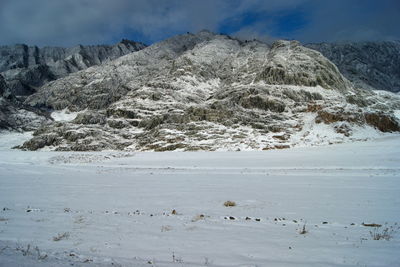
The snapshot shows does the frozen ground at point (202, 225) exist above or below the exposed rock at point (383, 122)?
below

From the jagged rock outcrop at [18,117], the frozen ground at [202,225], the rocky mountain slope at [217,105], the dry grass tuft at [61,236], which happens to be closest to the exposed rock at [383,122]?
the rocky mountain slope at [217,105]

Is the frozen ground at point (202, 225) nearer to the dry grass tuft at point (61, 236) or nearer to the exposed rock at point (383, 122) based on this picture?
the dry grass tuft at point (61, 236)

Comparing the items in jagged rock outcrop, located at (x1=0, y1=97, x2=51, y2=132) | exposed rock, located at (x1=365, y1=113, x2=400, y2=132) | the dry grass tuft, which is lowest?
the dry grass tuft

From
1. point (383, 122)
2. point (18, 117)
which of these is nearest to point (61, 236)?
point (383, 122)

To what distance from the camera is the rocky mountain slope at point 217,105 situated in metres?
79.4

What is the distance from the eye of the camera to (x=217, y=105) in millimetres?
104938

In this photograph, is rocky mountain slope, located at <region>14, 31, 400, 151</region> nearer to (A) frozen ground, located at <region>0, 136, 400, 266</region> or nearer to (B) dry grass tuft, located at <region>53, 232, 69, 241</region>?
(A) frozen ground, located at <region>0, 136, 400, 266</region>

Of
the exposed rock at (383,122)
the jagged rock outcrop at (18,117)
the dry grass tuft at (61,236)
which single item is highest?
the jagged rock outcrop at (18,117)

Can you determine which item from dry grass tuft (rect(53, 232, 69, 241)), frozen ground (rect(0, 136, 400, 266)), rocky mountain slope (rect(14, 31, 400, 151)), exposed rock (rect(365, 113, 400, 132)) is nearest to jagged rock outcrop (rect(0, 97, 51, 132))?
rocky mountain slope (rect(14, 31, 400, 151))

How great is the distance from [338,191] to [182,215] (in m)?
10.4

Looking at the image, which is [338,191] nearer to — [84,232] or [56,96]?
[84,232]

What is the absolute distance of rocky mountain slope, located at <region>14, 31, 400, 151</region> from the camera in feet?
260

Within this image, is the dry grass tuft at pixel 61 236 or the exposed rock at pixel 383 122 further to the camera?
the exposed rock at pixel 383 122

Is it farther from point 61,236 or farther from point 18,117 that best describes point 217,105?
point 18,117
